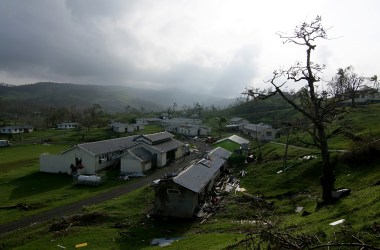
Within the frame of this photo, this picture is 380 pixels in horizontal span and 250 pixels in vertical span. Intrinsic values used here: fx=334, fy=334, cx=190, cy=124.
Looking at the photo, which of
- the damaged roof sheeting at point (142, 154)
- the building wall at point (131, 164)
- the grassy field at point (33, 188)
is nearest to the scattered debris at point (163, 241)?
the grassy field at point (33, 188)

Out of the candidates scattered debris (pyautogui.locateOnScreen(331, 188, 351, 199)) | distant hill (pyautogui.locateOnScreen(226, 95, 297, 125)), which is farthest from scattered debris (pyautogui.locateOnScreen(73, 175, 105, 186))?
distant hill (pyautogui.locateOnScreen(226, 95, 297, 125))

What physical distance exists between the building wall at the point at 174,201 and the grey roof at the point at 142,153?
1009 inches

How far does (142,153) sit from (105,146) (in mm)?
7900

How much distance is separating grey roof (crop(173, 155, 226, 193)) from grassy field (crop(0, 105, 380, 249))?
3.09m

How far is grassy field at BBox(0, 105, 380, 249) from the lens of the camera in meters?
18.9

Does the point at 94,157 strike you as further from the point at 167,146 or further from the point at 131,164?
the point at 167,146

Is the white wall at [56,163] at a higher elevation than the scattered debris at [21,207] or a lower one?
higher

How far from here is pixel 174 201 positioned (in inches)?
1277

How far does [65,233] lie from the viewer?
28234 mm

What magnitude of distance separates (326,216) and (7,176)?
49.7 metres

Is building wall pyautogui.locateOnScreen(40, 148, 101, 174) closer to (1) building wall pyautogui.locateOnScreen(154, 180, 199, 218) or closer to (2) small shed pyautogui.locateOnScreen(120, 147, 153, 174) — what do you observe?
(2) small shed pyautogui.locateOnScreen(120, 147, 153, 174)

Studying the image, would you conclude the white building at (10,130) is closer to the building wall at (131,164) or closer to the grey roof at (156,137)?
the grey roof at (156,137)

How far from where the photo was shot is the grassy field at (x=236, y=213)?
61.9 feet

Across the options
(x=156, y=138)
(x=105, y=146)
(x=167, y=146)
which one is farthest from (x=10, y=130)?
(x=167, y=146)
